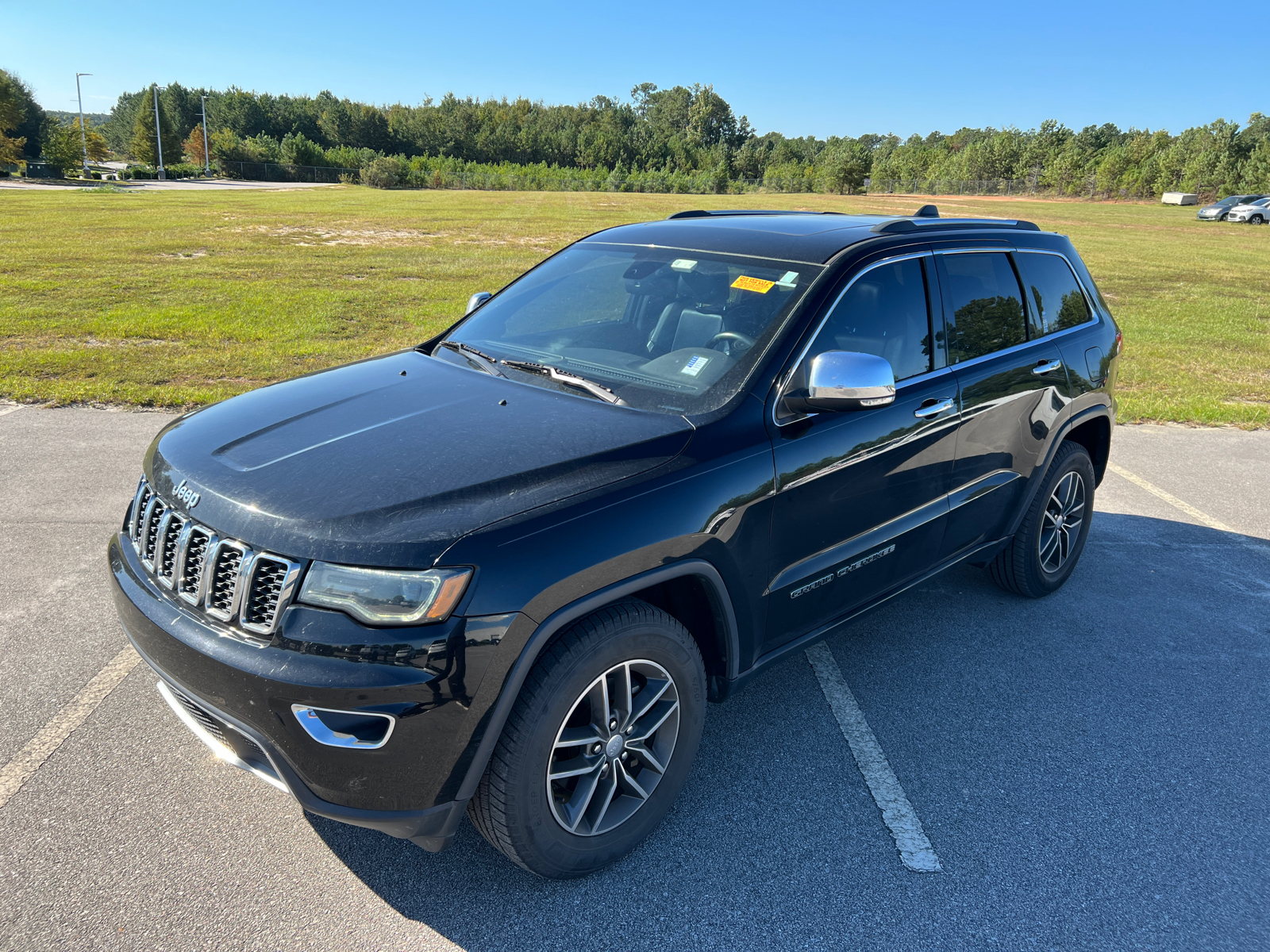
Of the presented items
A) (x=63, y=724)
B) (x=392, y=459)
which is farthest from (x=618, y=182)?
(x=392, y=459)

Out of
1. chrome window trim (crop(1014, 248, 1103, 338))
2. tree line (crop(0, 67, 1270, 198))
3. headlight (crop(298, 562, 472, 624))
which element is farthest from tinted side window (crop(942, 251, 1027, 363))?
tree line (crop(0, 67, 1270, 198))

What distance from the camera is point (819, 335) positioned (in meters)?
3.02

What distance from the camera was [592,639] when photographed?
2.31m

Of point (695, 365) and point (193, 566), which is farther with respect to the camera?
point (695, 365)

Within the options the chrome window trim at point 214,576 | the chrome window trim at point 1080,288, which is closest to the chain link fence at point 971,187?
the chrome window trim at point 1080,288

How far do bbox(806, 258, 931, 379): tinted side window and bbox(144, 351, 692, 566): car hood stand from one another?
84cm

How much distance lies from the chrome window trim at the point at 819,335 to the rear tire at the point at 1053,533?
4.11ft

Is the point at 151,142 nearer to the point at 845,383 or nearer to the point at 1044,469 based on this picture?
the point at 1044,469

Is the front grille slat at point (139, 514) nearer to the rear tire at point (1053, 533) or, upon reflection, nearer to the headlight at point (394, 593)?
the headlight at point (394, 593)

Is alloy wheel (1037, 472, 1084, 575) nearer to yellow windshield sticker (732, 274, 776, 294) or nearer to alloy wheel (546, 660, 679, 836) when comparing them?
yellow windshield sticker (732, 274, 776, 294)

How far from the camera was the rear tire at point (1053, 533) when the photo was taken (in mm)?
4270

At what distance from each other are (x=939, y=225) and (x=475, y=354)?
7.05 feet

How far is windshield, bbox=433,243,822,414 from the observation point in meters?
2.96

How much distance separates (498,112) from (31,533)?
5665 inches
